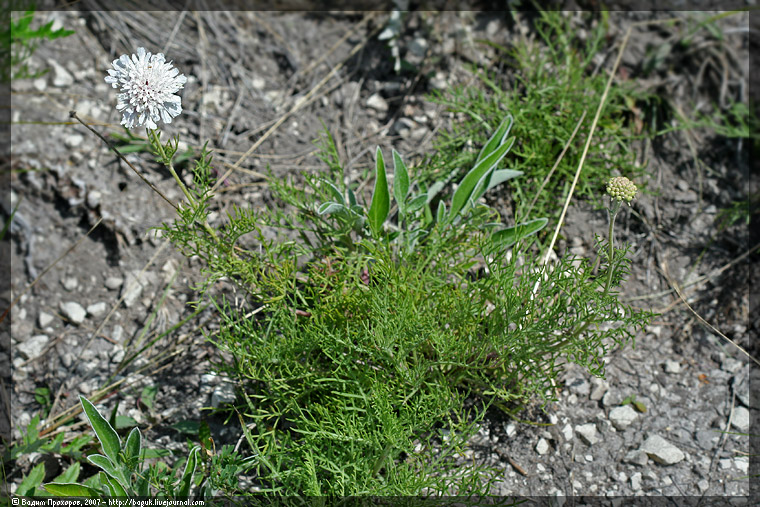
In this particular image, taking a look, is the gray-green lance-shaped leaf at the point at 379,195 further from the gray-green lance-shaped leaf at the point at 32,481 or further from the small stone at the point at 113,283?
the gray-green lance-shaped leaf at the point at 32,481

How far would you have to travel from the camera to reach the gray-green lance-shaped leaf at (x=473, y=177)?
7.52 ft

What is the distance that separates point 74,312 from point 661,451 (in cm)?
232

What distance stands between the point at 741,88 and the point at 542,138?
3.70 ft

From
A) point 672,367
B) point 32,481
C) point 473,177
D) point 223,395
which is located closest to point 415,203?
point 473,177

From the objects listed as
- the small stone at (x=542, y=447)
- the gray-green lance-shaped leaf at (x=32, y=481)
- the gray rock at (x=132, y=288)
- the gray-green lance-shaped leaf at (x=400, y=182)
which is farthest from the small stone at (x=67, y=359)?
the small stone at (x=542, y=447)

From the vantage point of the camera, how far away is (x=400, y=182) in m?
2.25

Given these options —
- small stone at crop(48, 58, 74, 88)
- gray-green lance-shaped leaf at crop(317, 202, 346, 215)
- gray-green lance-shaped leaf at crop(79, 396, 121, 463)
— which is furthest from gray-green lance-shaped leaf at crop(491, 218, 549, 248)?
small stone at crop(48, 58, 74, 88)

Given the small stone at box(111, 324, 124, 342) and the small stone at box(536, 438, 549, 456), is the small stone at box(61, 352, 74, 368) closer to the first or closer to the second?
the small stone at box(111, 324, 124, 342)

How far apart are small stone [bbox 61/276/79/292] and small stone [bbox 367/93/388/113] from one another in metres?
1.54

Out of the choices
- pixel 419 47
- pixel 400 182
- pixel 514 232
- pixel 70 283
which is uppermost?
pixel 419 47

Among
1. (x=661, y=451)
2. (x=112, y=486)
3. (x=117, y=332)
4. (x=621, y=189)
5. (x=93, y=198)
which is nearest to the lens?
(x=621, y=189)

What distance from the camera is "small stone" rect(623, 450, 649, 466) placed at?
2.17 m

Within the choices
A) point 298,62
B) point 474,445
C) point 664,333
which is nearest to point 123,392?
point 474,445

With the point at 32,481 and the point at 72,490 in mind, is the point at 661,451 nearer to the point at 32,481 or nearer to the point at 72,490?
the point at 72,490
